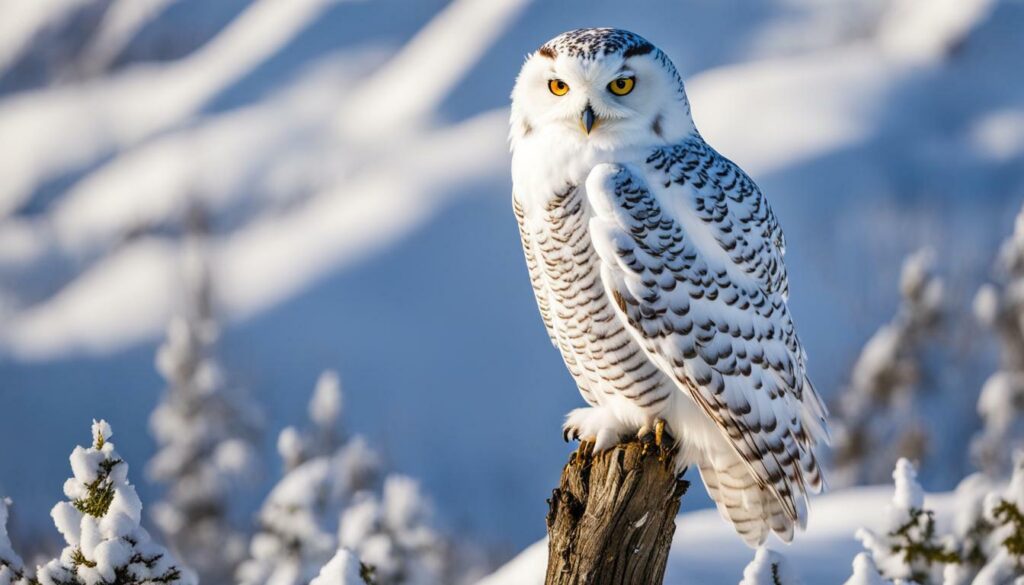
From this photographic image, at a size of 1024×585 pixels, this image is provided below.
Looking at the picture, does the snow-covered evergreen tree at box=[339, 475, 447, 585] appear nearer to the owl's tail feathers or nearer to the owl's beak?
the owl's tail feathers

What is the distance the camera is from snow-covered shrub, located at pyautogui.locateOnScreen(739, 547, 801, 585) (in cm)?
394

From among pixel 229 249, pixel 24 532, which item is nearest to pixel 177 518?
pixel 24 532

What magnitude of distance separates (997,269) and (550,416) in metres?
13.5

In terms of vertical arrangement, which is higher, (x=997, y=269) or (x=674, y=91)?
(x=997, y=269)

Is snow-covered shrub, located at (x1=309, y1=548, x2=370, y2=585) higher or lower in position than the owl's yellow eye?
lower

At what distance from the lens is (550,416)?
2542 centimetres

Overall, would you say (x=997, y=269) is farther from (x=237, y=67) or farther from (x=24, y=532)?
(x=237, y=67)

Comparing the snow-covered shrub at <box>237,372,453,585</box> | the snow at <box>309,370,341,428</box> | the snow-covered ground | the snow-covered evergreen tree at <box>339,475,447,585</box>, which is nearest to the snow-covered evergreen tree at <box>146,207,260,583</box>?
the snow at <box>309,370,341,428</box>

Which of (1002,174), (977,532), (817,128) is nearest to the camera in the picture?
(977,532)

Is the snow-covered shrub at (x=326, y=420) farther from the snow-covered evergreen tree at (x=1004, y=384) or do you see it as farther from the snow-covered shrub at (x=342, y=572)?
the snow-covered evergreen tree at (x=1004, y=384)

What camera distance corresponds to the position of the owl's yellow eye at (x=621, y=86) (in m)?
4.08

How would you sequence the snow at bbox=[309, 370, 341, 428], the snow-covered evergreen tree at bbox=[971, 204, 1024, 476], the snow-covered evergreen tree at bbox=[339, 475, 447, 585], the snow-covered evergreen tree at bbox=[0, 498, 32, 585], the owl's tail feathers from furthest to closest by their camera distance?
1. the snow-covered evergreen tree at bbox=[971, 204, 1024, 476]
2. the snow at bbox=[309, 370, 341, 428]
3. the snow-covered evergreen tree at bbox=[339, 475, 447, 585]
4. the owl's tail feathers
5. the snow-covered evergreen tree at bbox=[0, 498, 32, 585]

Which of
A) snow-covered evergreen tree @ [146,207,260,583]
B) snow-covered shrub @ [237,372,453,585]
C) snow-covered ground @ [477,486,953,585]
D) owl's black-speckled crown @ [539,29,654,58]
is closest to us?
owl's black-speckled crown @ [539,29,654,58]

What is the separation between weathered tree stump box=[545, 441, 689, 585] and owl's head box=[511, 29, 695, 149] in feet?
3.80
